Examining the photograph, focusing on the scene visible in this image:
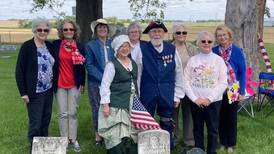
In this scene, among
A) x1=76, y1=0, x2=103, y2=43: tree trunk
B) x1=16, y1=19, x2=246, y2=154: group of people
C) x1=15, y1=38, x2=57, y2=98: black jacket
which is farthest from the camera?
x1=76, y1=0, x2=103, y2=43: tree trunk

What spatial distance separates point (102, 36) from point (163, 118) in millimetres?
1438

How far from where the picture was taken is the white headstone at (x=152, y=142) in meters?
5.74

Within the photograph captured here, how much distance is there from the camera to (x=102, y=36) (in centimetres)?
675

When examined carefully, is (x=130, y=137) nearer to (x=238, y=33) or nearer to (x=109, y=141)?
(x=109, y=141)

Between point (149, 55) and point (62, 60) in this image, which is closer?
point (149, 55)

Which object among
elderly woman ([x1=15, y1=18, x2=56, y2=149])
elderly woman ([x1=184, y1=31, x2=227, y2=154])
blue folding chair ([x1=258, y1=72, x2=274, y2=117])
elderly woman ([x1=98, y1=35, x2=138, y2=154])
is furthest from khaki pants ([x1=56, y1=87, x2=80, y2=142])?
blue folding chair ([x1=258, y1=72, x2=274, y2=117])

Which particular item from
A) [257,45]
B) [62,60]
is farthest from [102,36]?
[257,45]

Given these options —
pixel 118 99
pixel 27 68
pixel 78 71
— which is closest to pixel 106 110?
pixel 118 99

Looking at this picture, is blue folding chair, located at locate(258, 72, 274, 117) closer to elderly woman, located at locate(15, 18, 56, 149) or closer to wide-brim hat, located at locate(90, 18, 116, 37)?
wide-brim hat, located at locate(90, 18, 116, 37)

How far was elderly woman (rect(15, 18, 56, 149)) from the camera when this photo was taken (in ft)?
20.7

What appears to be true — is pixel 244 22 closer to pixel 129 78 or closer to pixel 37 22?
pixel 129 78

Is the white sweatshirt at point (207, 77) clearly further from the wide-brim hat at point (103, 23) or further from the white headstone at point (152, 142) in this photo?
the wide-brim hat at point (103, 23)

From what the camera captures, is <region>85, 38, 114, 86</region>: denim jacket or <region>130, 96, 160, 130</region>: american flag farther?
<region>85, 38, 114, 86</region>: denim jacket

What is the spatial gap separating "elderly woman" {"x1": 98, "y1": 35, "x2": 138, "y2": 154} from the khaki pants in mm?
880
